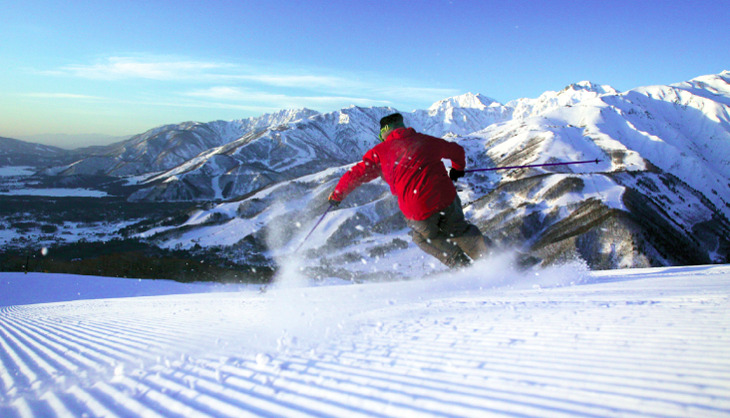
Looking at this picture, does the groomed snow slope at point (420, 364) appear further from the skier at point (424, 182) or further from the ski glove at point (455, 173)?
the ski glove at point (455, 173)

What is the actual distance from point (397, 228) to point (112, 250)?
70.7 meters

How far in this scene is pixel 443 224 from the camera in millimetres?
7004

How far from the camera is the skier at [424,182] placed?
6.48 metres

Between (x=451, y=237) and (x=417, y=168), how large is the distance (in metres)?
1.73

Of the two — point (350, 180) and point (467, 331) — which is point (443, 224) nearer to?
point (350, 180)

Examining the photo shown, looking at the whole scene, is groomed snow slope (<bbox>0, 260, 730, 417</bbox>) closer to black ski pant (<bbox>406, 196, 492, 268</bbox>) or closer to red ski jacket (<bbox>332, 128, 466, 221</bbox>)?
black ski pant (<bbox>406, 196, 492, 268</bbox>)

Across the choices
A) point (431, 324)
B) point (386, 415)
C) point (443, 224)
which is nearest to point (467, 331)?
point (431, 324)

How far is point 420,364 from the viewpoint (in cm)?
312

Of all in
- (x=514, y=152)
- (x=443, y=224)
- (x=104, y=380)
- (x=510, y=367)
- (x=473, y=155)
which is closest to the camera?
(x=510, y=367)

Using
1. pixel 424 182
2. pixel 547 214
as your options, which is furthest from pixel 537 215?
pixel 424 182

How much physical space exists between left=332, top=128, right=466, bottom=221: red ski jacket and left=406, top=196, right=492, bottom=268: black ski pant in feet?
0.69

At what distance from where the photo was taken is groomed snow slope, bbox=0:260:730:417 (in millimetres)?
2285

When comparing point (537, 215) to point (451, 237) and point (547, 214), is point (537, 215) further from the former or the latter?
point (451, 237)

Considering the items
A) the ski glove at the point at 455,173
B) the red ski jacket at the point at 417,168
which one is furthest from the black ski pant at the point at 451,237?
the ski glove at the point at 455,173
